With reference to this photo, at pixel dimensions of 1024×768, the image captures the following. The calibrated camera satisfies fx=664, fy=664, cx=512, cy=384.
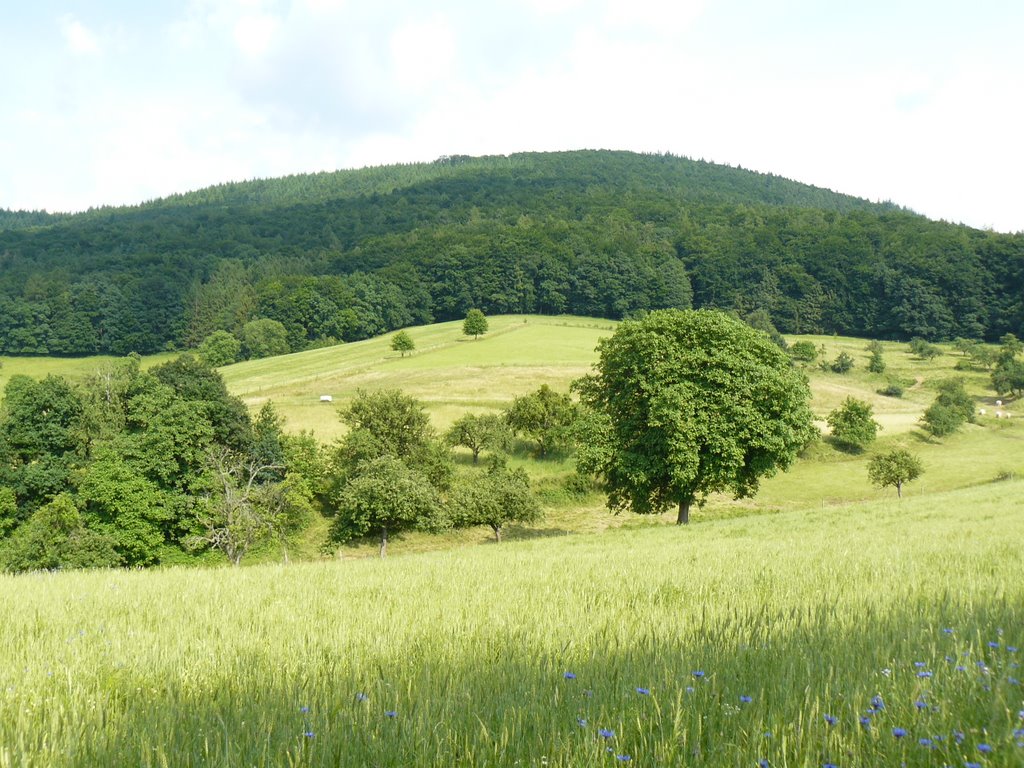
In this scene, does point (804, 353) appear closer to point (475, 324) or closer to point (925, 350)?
point (925, 350)

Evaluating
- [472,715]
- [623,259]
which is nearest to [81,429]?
[472,715]

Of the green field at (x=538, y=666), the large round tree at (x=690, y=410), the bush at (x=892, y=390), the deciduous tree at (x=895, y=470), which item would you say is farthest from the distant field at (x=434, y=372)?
the green field at (x=538, y=666)

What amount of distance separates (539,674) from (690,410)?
30.2 metres

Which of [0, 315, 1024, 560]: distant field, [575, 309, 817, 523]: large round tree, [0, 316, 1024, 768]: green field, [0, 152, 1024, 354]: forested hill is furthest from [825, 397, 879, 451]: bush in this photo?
[0, 152, 1024, 354]: forested hill

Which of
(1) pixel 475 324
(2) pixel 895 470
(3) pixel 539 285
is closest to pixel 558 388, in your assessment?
(2) pixel 895 470

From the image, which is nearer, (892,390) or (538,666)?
(538,666)

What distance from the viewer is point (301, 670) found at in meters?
3.91

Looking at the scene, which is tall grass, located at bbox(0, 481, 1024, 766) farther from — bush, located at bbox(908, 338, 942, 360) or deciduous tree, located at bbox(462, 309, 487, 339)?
bush, located at bbox(908, 338, 942, 360)

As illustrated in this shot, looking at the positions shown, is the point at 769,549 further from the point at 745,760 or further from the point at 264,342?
the point at 264,342

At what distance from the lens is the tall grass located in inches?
103

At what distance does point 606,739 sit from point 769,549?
9818 millimetres

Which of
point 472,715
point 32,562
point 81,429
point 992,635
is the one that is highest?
point 472,715

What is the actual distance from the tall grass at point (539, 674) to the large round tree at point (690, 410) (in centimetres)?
2619

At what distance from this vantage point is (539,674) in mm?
3598
